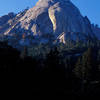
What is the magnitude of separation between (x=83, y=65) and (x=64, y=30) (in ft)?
458

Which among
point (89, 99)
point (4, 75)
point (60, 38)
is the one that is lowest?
point (89, 99)

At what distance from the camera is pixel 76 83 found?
57.7 metres

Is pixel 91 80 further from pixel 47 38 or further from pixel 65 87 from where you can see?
pixel 47 38

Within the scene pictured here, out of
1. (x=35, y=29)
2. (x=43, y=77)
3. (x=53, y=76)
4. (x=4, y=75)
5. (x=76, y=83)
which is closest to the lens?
(x=4, y=75)

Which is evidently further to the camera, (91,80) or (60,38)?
(60,38)

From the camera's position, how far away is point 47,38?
184 meters

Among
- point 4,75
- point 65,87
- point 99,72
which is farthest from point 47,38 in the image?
point 4,75

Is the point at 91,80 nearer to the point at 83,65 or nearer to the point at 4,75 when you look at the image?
the point at 83,65

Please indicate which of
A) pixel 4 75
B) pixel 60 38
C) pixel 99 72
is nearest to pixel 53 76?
pixel 4 75

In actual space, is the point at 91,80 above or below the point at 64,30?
below

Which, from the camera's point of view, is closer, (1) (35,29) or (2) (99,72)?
(2) (99,72)

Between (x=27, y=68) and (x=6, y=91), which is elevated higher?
(x=27, y=68)

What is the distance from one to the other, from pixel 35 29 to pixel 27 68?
165 meters

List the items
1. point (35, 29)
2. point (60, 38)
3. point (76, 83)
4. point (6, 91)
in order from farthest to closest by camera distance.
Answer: point (35, 29) < point (60, 38) < point (76, 83) < point (6, 91)
